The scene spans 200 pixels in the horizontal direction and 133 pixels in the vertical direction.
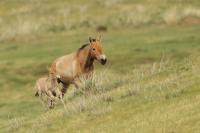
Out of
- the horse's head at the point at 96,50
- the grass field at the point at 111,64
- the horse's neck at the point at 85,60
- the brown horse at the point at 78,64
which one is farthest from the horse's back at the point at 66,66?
the horse's head at the point at 96,50

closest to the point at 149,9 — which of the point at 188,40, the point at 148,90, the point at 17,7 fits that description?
the point at 17,7

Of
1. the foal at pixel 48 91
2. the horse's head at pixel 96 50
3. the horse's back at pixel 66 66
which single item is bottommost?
the foal at pixel 48 91

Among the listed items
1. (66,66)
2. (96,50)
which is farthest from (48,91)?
(96,50)

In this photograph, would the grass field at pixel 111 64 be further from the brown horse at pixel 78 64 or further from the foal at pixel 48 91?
the brown horse at pixel 78 64

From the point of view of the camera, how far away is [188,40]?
4212cm

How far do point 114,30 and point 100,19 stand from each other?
12.0ft

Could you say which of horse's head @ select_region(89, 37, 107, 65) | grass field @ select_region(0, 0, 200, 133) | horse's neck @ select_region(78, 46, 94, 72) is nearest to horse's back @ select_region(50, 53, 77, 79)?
horse's neck @ select_region(78, 46, 94, 72)

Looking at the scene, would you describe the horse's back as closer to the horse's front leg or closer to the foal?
the horse's front leg

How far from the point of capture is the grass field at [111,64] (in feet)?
54.2

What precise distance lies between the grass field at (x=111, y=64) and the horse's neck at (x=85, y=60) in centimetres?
56

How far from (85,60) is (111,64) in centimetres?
1552

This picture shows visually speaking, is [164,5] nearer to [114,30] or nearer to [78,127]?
[114,30]

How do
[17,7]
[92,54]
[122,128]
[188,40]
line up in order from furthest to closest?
[17,7] → [188,40] → [92,54] → [122,128]

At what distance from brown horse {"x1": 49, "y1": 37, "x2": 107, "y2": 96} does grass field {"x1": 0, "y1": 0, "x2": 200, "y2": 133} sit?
543 millimetres
